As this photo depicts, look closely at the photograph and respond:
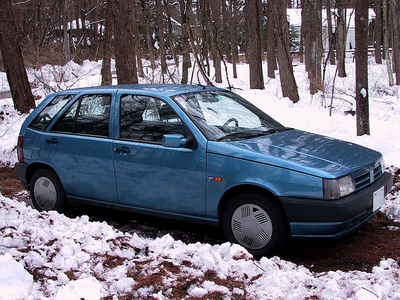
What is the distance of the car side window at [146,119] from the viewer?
4703mm

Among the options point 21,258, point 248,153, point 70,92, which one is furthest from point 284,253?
point 70,92

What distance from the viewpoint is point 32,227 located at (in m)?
3.92

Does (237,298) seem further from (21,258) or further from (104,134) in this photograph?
(104,134)

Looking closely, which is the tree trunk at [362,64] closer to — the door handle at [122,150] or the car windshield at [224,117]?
the car windshield at [224,117]

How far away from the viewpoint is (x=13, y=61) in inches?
499

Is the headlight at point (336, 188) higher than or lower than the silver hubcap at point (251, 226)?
higher

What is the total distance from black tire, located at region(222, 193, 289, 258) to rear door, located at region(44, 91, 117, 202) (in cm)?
157

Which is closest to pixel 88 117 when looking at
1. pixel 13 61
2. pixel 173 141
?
pixel 173 141

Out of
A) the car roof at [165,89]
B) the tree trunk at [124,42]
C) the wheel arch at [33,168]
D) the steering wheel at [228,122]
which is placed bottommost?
the wheel arch at [33,168]

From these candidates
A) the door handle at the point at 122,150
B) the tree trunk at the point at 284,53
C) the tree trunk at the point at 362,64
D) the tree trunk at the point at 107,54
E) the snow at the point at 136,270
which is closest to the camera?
the snow at the point at 136,270

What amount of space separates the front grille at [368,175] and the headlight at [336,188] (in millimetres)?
167

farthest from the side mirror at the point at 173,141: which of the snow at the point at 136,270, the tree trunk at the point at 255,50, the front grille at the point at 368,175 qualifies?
the tree trunk at the point at 255,50

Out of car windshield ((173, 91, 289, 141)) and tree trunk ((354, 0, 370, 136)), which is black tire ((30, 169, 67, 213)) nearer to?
car windshield ((173, 91, 289, 141))

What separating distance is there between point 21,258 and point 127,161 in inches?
69.7
